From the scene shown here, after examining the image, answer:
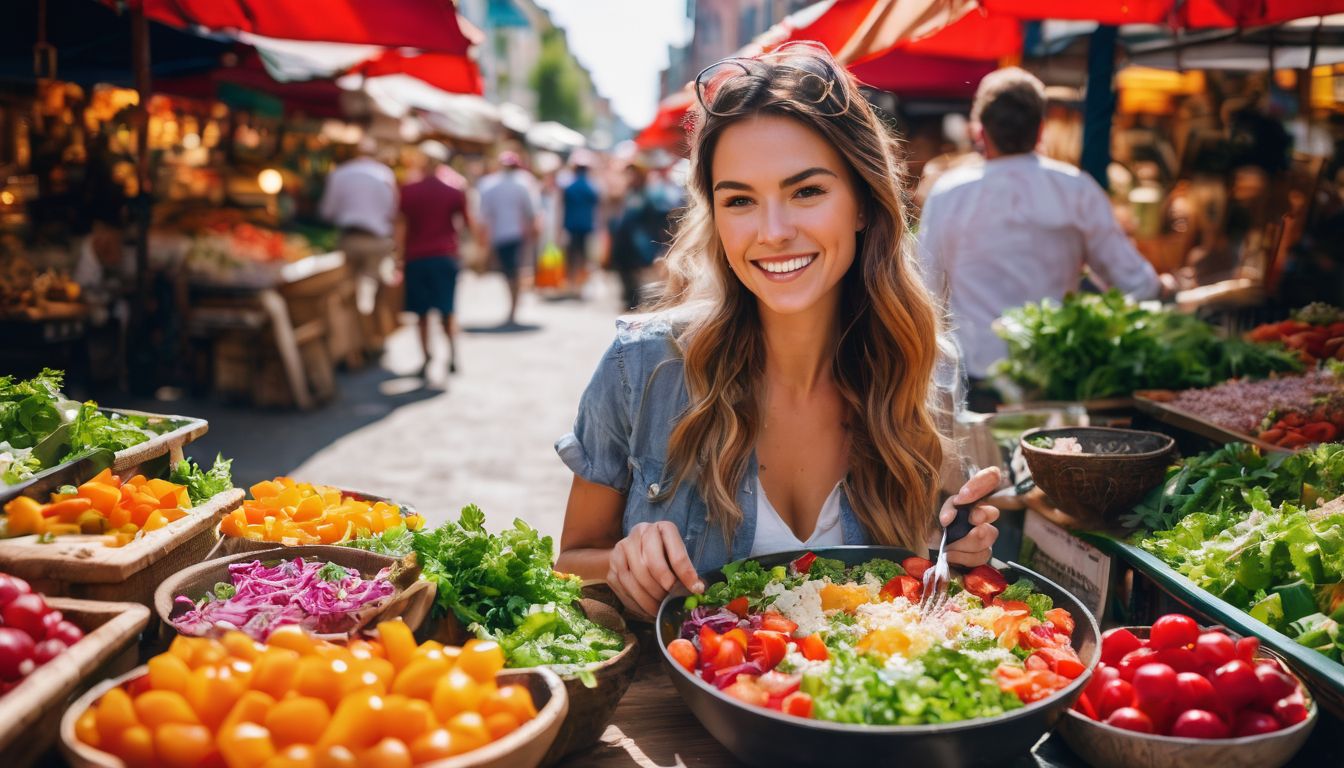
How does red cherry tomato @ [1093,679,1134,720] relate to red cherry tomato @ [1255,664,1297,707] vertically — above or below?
below

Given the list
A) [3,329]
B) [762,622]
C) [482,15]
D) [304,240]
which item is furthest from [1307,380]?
[482,15]

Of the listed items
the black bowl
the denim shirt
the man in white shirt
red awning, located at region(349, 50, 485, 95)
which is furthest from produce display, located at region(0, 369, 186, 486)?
red awning, located at region(349, 50, 485, 95)

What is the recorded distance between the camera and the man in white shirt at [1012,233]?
5.26 metres

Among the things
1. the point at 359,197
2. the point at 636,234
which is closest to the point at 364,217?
the point at 359,197

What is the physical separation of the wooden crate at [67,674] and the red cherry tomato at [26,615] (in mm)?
72

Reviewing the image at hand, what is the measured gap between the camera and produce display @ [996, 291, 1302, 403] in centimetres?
416

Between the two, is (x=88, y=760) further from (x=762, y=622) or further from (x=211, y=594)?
(x=762, y=622)

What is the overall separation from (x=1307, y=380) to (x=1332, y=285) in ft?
8.52

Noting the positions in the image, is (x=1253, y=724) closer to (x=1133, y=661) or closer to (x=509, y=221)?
(x=1133, y=661)

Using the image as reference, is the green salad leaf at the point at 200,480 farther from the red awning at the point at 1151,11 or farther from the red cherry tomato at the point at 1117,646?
the red awning at the point at 1151,11

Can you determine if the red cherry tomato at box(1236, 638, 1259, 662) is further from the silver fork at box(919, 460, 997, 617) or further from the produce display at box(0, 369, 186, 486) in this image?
the produce display at box(0, 369, 186, 486)

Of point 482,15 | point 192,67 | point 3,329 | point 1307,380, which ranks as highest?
point 482,15

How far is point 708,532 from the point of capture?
8.48 feet

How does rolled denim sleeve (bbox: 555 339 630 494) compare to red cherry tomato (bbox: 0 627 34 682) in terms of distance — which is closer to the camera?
red cherry tomato (bbox: 0 627 34 682)
